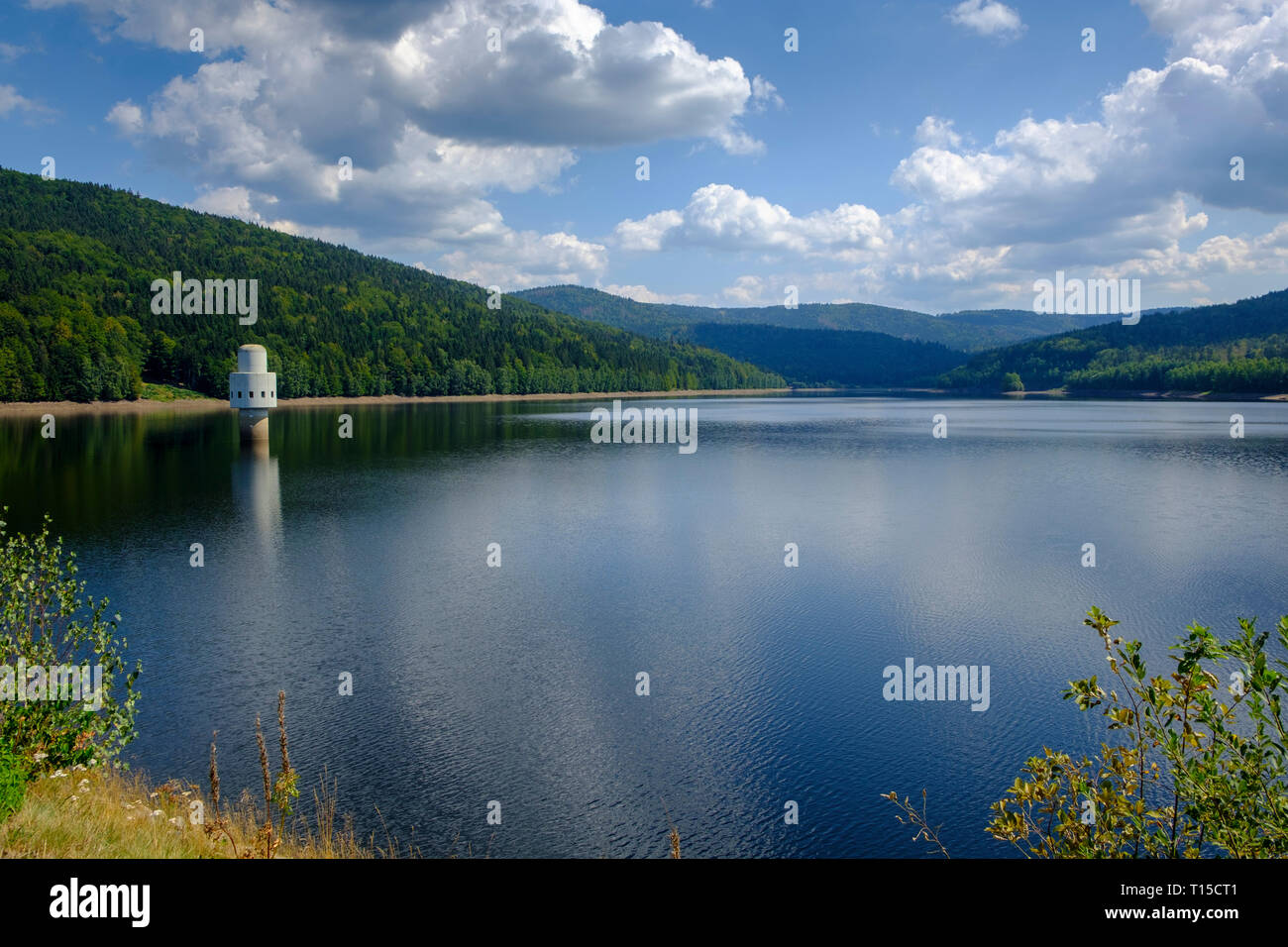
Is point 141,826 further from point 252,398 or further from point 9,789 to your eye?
point 252,398

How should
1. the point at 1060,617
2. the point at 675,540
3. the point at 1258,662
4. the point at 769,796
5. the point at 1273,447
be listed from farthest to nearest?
the point at 1273,447 → the point at 675,540 → the point at 1060,617 → the point at 769,796 → the point at 1258,662

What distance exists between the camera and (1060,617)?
2372cm

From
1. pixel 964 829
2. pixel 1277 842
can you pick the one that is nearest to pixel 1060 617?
pixel 964 829

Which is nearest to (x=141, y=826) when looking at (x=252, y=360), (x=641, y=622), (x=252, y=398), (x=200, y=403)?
(x=641, y=622)

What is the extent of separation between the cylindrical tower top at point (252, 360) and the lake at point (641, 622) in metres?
25.0

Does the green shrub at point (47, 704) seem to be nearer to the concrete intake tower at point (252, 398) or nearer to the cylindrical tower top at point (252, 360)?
the concrete intake tower at point (252, 398)

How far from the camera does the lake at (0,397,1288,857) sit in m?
14.1

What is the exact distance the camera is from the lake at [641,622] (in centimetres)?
1415

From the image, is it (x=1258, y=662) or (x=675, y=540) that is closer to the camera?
(x=1258, y=662)

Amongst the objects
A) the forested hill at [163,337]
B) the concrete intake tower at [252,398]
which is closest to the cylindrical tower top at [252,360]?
the concrete intake tower at [252,398]

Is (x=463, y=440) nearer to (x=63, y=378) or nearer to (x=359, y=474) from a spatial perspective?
(x=359, y=474)

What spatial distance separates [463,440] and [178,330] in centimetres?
8802

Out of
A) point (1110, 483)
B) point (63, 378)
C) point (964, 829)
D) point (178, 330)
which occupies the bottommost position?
point (964, 829)
